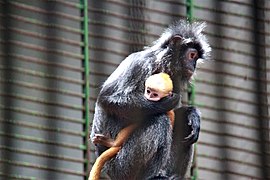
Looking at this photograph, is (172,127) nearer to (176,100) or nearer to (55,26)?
(176,100)

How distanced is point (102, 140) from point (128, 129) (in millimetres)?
217

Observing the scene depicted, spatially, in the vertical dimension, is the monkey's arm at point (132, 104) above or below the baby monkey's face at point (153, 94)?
below

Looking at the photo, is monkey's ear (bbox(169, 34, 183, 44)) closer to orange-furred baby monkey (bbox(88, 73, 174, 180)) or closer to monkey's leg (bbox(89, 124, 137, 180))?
orange-furred baby monkey (bbox(88, 73, 174, 180))

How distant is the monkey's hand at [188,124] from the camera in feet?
13.4

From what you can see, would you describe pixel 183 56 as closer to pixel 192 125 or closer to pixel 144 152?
pixel 192 125

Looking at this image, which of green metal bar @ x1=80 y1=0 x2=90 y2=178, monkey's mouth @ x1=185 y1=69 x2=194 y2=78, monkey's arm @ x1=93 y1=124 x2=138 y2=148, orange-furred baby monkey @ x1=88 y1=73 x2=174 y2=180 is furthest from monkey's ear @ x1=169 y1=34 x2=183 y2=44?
green metal bar @ x1=80 y1=0 x2=90 y2=178

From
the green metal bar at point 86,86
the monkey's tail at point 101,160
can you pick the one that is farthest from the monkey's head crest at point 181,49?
the green metal bar at point 86,86

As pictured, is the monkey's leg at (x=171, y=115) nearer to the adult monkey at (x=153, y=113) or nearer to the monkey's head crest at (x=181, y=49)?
the adult monkey at (x=153, y=113)

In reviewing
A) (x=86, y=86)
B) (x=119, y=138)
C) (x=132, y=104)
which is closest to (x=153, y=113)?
(x=132, y=104)

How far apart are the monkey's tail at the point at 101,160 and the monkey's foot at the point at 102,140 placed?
3 cm

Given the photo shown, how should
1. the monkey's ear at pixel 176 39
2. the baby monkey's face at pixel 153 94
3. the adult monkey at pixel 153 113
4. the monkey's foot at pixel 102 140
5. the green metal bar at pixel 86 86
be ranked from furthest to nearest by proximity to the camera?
the green metal bar at pixel 86 86
the monkey's ear at pixel 176 39
the adult monkey at pixel 153 113
the monkey's foot at pixel 102 140
the baby monkey's face at pixel 153 94

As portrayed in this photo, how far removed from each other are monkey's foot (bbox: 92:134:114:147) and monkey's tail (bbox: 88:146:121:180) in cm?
3

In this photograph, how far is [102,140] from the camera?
158 inches

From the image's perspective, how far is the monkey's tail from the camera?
3.78 meters
